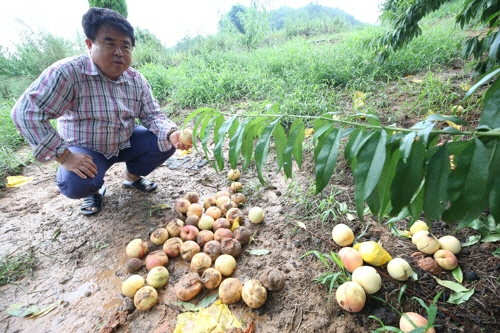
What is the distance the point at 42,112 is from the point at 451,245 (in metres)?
2.92

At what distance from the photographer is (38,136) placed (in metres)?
1.99

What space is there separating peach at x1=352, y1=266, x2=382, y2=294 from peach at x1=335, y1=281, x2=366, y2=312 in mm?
42

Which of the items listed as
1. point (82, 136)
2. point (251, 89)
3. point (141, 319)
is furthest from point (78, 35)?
point (141, 319)

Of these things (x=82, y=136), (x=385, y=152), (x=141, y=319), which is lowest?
(x=141, y=319)

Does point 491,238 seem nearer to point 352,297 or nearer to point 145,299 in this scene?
point 352,297

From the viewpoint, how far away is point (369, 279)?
4.77 ft

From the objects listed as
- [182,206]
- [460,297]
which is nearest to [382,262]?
[460,297]

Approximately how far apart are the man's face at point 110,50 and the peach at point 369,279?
228 cm

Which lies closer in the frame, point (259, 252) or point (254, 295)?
point (254, 295)

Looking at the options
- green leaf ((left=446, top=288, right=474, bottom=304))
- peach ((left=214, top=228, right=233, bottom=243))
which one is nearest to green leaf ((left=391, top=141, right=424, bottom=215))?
green leaf ((left=446, top=288, right=474, bottom=304))

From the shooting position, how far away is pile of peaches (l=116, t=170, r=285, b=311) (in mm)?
1604

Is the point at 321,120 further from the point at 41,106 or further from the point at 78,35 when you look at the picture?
the point at 78,35

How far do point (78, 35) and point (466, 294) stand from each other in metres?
9.56

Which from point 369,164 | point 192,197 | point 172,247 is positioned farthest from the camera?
Answer: point 192,197
